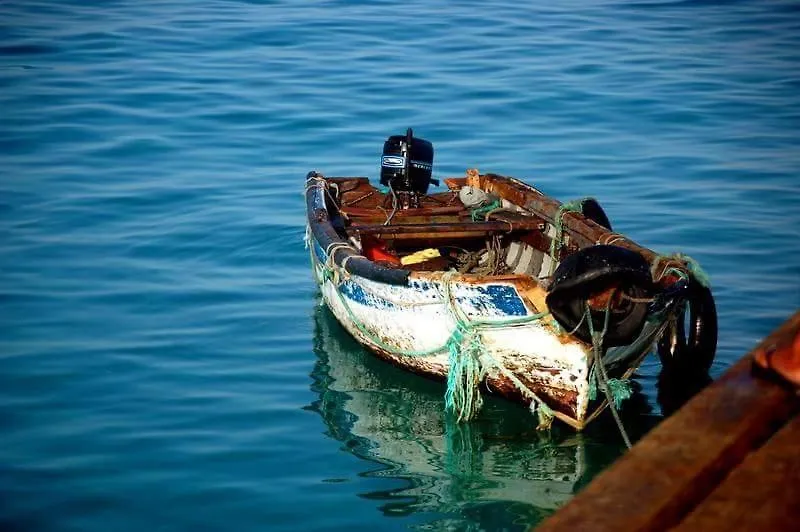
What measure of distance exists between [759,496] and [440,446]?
5114 mm

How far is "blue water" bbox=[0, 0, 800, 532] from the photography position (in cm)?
720

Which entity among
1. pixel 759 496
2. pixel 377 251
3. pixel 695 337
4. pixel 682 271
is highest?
pixel 759 496

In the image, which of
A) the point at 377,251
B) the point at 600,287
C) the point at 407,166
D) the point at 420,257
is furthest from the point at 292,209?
the point at 600,287

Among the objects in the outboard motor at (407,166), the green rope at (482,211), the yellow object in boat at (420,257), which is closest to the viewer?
the yellow object in boat at (420,257)

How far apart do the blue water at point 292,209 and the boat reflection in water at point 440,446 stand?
2cm

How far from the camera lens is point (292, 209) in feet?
44.8

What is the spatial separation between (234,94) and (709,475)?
1753cm

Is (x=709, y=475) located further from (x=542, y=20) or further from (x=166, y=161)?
(x=542, y=20)

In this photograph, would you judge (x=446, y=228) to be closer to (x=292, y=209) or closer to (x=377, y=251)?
(x=377, y=251)

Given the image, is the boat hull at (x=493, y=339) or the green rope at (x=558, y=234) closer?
the boat hull at (x=493, y=339)

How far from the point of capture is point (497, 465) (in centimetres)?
729

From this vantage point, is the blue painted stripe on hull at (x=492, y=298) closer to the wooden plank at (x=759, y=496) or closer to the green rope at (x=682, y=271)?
the green rope at (x=682, y=271)

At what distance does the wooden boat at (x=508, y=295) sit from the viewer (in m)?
6.99

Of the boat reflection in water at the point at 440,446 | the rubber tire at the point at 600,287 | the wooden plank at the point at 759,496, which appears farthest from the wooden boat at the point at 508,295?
the wooden plank at the point at 759,496
